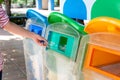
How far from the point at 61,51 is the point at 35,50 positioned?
0.66 meters

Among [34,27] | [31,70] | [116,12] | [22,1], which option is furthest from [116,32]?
[22,1]

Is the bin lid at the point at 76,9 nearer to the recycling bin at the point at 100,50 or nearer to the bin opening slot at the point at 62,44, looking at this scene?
the bin opening slot at the point at 62,44

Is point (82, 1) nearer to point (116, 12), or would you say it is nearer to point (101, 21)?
point (116, 12)

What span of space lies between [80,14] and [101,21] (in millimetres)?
1013

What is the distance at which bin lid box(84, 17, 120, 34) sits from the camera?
177cm

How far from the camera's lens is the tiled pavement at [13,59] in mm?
4262

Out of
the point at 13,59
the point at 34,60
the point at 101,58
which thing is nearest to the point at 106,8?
the point at 101,58

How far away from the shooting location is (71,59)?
2.21 m

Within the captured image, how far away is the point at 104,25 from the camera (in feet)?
6.14

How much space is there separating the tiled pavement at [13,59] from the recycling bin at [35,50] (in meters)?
0.94

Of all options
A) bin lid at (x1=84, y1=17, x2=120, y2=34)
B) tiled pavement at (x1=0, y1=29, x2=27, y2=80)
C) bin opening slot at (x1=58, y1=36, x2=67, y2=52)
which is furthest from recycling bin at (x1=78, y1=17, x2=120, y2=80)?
tiled pavement at (x1=0, y1=29, x2=27, y2=80)

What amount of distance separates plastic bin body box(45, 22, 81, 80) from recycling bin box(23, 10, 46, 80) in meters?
0.18

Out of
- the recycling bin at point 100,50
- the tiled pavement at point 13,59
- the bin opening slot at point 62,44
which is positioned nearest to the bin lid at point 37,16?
the bin opening slot at point 62,44

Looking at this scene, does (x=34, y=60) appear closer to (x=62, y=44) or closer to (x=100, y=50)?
(x=62, y=44)
